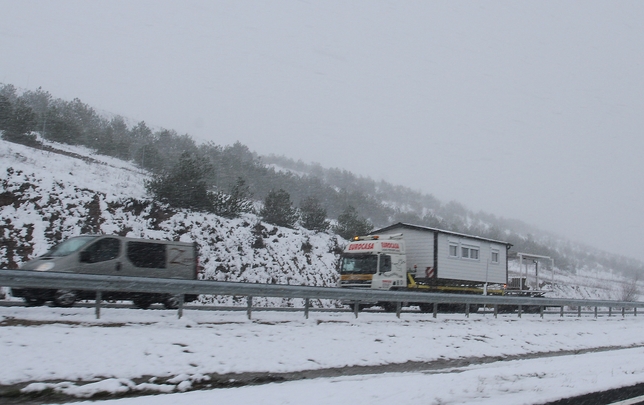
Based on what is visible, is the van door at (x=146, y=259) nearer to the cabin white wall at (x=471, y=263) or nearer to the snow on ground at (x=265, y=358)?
the snow on ground at (x=265, y=358)

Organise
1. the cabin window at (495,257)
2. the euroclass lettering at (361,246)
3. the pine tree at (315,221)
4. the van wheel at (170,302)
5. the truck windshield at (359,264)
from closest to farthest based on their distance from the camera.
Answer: the van wheel at (170,302)
the truck windshield at (359,264)
the euroclass lettering at (361,246)
the cabin window at (495,257)
the pine tree at (315,221)

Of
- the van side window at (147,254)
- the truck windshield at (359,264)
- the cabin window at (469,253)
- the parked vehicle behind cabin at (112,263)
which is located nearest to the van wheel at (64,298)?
the parked vehicle behind cabin at (112,263)

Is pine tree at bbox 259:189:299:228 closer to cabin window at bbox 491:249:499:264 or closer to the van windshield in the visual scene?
cabin window at bbox 491:249:499:264

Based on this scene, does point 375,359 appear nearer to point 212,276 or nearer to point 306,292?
point 306,292

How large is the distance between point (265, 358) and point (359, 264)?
13111mm

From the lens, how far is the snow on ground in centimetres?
741

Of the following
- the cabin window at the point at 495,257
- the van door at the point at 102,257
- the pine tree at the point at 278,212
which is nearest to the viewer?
the van door at the point at 102,257

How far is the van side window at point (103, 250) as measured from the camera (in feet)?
45.1

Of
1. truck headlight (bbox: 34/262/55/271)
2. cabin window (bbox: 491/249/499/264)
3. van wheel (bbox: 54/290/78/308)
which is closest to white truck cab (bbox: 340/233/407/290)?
cabin window (bbox: 491/249/499/264)

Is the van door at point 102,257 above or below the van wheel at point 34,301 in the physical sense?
above

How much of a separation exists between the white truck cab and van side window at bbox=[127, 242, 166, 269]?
9113mm

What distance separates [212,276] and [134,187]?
28.1 feet

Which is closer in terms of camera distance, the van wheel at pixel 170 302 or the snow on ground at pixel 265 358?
the snow on ground at pixel 265 358

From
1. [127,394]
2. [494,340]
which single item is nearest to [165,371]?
[127,394]
